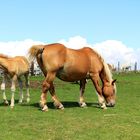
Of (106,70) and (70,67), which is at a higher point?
(70,67)


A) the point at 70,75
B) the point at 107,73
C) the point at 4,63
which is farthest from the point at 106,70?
the point at 4,63

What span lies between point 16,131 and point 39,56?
5.17 m

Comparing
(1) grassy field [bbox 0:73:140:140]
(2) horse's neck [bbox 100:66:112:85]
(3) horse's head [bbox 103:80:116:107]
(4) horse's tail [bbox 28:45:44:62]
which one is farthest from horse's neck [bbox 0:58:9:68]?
(3) horse's head [bbox 103:80:116:107]

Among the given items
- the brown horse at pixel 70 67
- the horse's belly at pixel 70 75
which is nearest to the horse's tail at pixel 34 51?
the brown horse at pixel 70 67

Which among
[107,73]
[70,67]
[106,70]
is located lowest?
[107,73]

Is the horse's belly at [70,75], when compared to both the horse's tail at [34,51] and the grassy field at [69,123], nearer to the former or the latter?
the horse's tail at [34,51]

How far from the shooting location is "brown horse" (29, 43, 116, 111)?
14.9 metres

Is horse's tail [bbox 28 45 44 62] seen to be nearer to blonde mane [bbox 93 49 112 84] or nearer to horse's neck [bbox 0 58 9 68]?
horse's neck [bbox 0 58 9 68]

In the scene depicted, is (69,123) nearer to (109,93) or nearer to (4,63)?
(109,93)

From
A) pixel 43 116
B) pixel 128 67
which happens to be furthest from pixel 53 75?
pixel 128 67

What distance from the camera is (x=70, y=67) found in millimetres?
15461

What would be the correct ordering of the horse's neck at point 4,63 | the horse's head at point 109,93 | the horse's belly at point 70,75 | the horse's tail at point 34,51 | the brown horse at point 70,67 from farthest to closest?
the horse's head at point 109,93 → the horse's neck at point 4,63 → the horse's belly at point 70,75 → the horse's tail at point 34,51 → the brown horse at point 70,67

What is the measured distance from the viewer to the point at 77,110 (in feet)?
49.4

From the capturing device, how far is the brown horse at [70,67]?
587 inches
